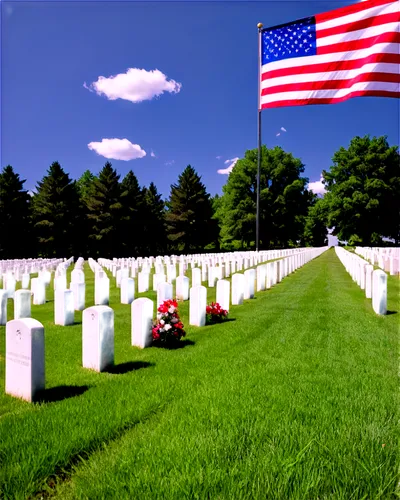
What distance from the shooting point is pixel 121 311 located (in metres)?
8.91

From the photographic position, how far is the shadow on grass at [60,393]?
3836 mm

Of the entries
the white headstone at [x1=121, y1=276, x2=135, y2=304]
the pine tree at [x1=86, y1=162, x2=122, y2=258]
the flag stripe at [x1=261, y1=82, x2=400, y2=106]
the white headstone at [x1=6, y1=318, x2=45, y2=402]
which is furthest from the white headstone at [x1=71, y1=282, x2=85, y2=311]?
the pine tree at [x1=86, y1=162, x2=122, y2=258]

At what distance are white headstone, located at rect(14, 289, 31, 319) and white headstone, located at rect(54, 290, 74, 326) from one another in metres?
0.71

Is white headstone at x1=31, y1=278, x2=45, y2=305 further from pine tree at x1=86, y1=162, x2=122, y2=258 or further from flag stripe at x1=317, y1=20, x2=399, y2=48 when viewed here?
pine tree at x1=86, y1=162, x2=122, y2=258

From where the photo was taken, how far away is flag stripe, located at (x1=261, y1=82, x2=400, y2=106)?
337 inches

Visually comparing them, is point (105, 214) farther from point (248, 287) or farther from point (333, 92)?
point (333, 92)

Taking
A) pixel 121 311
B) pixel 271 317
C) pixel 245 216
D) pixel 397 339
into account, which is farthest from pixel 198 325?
pixel 245 216

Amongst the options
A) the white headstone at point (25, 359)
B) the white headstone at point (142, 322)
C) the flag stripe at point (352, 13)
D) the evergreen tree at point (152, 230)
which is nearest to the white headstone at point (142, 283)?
the white headstone at point (142, 322)

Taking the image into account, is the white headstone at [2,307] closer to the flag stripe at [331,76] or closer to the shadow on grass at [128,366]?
the shadow on grass at [128,366]

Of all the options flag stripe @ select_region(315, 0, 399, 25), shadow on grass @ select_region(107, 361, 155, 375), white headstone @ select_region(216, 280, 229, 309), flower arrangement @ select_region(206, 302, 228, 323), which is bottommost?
shadow on grass @ select_region(107, 361, 155, 375)

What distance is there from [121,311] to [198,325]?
256cm

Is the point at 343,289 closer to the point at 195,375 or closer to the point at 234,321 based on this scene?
the point at 234,321

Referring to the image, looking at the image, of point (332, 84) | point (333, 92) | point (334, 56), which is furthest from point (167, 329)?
point (334, 56)

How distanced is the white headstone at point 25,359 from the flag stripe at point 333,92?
29.6ft
